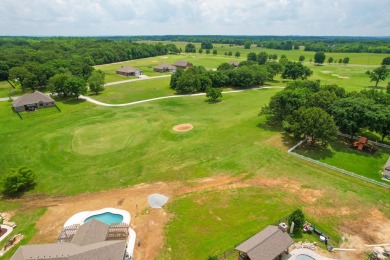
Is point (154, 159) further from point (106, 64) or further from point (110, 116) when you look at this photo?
point (106, 64)

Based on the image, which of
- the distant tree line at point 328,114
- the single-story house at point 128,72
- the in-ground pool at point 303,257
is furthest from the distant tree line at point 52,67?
the in-ground pool at point 303,257

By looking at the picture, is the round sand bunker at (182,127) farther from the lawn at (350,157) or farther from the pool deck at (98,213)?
the pool deck at (98,213)

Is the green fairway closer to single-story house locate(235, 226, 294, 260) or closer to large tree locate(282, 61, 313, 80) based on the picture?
large tree locate(282, 61, 313, 80)

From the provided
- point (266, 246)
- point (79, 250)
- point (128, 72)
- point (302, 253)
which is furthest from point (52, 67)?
point (302, 253)

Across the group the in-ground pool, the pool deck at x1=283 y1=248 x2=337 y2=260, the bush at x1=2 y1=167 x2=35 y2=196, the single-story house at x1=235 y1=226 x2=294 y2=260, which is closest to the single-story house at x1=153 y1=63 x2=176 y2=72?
the bush at x1=2 y1=167 x2=35 y2=196

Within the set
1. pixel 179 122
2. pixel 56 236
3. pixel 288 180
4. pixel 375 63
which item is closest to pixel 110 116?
pixel 179 122

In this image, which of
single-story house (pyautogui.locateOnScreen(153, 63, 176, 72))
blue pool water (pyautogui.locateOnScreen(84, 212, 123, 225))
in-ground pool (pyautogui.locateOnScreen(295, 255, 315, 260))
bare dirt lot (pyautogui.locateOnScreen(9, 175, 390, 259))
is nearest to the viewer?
in-ground pool (pyautogui.locateOnScreen(295, 255, 315, 260))

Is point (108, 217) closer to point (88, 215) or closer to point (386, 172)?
point (88, 215)
